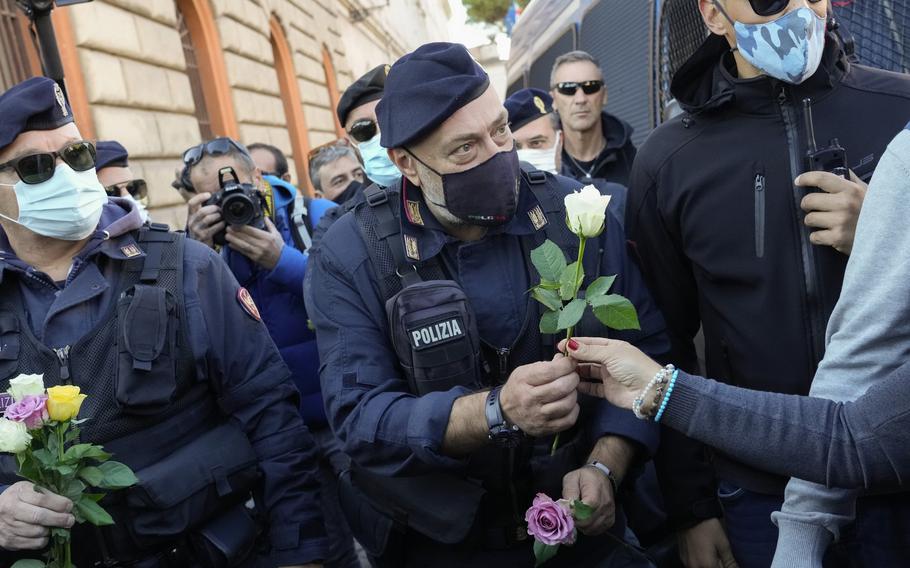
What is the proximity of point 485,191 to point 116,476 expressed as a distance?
106cm

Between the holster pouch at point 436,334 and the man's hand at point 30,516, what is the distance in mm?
818

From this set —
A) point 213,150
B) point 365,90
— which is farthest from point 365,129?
point 213,150

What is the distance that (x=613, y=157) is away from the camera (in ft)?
12.6

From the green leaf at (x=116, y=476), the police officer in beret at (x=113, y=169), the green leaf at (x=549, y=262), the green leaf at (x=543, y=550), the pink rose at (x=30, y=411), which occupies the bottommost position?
the green leaf at (x=543, y=550)

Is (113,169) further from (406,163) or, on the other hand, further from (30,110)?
(406,163)

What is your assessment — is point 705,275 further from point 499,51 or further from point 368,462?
point 499,51

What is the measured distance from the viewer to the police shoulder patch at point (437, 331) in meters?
1.65

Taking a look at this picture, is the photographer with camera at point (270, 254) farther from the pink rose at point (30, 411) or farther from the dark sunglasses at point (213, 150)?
the pink rose at point (30, 411)

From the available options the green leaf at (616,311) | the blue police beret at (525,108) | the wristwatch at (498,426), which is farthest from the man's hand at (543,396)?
the blue police beret at (525,108)

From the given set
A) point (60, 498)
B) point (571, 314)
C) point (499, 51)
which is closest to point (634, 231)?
point (571, 314)

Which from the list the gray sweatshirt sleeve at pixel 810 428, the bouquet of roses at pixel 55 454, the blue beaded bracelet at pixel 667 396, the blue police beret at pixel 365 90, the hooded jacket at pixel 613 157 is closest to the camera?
the gray sweatshirt sleeve at pixel 810 428

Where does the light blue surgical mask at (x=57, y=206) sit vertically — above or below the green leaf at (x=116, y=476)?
above

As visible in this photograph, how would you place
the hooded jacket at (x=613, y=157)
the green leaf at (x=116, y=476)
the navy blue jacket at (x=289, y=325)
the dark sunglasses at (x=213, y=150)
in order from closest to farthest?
the green leaf at (x=116, y=476) < the navy blue jacket at (x=289, y=325) < the dark sunglasses at (x=213, y=150) < the hooded jacket at (x=613, y=157)

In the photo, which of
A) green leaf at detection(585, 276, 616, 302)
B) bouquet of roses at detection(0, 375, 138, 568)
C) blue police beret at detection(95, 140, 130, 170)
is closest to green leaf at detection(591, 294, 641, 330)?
green leaf at detection(585, 276, 616, 302)
